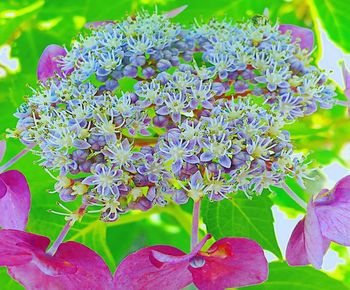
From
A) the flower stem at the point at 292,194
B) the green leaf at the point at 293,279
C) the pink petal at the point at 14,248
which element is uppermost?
the pink petal at the point at 14,248

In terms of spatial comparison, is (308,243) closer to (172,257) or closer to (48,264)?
(172,257)

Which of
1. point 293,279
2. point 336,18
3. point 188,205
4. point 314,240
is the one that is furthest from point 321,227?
point 336,18

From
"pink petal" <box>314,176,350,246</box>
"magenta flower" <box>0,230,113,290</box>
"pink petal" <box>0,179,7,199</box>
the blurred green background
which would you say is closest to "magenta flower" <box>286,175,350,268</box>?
"pink petal" <box>314,176,350,246</box>

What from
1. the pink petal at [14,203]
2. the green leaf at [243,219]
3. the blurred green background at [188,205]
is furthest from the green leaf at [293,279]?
the pink petal at [14,203]

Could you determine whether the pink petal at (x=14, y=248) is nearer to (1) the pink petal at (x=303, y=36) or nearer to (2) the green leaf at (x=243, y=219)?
(2) the green leaf at (x=243, y=219)

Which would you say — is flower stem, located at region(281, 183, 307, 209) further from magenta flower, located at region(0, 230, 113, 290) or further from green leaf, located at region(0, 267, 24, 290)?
green leaf, located at region(0, 267, 24, 290)

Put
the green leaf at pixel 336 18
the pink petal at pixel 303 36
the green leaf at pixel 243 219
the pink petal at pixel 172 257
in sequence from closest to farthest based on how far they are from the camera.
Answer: the pink petal at pixel 172 257 < the green leaf at pixel 243 219 < the pink petal at pixel 303 36 < the green leaf at pixel 336 18
